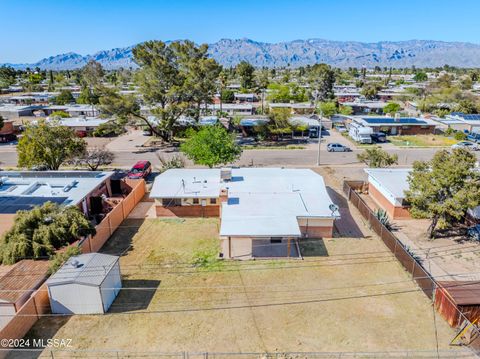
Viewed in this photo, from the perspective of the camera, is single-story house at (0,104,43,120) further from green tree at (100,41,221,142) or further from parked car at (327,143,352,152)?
parked car at (327,143,352,152)

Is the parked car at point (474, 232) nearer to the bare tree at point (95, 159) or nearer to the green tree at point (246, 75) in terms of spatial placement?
the bare tree at point (95, 159)

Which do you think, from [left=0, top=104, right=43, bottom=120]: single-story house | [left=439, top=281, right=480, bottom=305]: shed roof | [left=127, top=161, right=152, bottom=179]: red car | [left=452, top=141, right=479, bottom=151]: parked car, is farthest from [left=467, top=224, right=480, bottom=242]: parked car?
[left=0, top=104, right=43, bottom=120]: single-story house

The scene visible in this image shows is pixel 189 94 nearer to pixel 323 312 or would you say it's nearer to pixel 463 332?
pixel 323 312

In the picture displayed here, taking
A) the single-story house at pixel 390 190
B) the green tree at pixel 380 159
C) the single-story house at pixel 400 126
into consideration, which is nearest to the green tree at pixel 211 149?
the single-story house at pixel 390 190

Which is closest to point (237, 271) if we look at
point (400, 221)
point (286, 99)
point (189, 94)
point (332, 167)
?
point (400, 221)

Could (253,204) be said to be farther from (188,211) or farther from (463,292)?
(463,292)

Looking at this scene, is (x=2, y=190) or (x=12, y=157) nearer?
(x=2, y=190)

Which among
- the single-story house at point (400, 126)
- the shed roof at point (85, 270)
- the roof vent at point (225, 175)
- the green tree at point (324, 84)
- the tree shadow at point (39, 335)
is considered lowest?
the tree shadow at point (39, 335)
